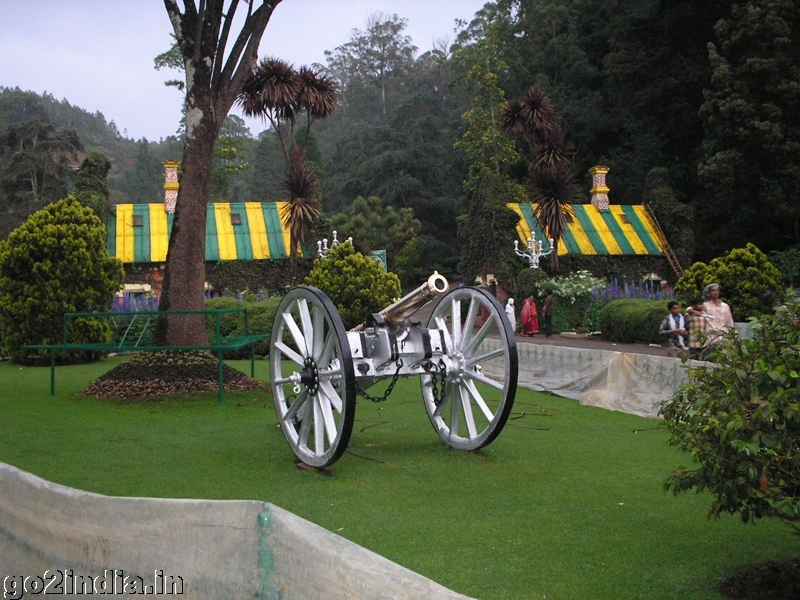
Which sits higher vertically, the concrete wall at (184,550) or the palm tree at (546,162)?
the palm tree at (546,162)

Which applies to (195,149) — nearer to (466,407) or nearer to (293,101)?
(466,407)

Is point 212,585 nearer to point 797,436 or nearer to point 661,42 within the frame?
point 797,436

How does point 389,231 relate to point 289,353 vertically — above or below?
above

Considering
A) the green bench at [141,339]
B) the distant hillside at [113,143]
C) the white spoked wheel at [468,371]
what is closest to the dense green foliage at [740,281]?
the green bench at [141,339]

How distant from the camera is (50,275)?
16594 millimetres

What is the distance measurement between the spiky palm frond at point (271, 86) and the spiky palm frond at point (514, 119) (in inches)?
354

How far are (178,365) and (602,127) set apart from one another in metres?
33.5

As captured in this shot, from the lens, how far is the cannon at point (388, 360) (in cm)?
699

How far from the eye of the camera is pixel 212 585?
326 centimetres

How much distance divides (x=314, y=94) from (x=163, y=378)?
67.3ft

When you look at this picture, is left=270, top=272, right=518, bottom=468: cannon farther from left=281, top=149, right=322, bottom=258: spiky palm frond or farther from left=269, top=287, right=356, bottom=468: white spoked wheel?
left=281, top=149, right=322, bottom=258: spiky palm frond

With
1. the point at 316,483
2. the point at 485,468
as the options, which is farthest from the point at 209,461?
the point at 485,468

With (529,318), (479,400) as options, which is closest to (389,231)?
(529,318)

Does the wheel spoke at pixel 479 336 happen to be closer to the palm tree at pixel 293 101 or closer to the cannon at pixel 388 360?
the cannon at pixel 388 360
